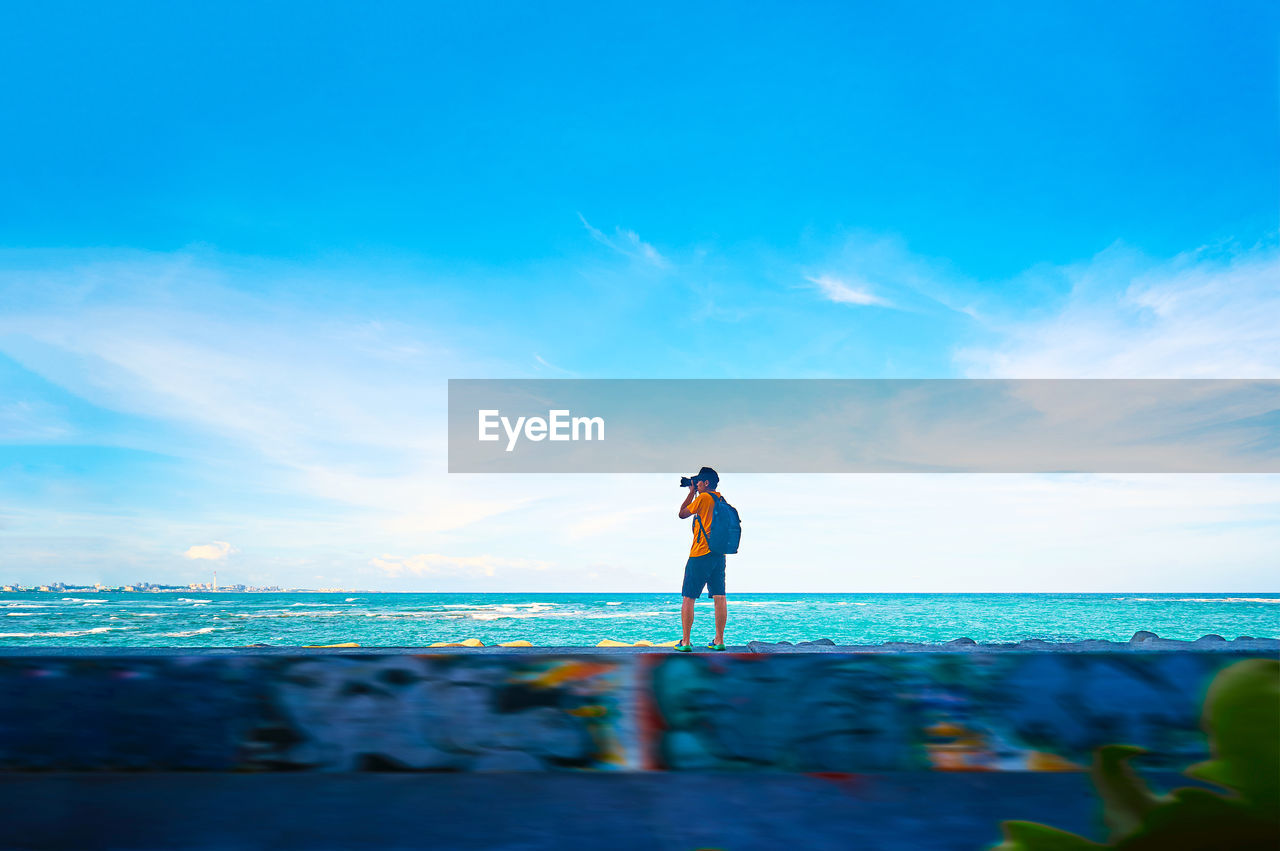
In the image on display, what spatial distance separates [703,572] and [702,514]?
21.6 inches

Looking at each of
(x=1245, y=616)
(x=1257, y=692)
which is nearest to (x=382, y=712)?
(x=1257, y=692)

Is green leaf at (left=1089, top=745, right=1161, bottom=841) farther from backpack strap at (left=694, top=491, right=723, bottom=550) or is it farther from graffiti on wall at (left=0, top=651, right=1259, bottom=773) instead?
backpack strap at (left=694, top=491, right=723, bottom=550)

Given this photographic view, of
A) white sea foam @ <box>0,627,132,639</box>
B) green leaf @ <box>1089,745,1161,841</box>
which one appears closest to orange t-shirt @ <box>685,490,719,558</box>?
green leaf @ <box>1089,745,1161,841</box>

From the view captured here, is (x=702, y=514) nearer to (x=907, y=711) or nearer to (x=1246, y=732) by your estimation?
(x=907, y=711)

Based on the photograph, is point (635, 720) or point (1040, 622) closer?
point (635, 720)

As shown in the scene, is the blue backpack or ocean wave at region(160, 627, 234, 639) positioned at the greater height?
the blue backpack

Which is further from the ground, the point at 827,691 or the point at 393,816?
the point at 827,691

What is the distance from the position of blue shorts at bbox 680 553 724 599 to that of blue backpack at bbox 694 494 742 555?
0.32 ft

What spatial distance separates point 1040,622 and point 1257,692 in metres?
55.6

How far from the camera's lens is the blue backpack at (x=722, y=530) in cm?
782

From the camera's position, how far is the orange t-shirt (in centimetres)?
784

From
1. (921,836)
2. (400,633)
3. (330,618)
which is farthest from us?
(330,618)

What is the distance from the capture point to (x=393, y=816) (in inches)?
119

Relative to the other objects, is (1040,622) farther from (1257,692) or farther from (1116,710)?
(1257,692)
